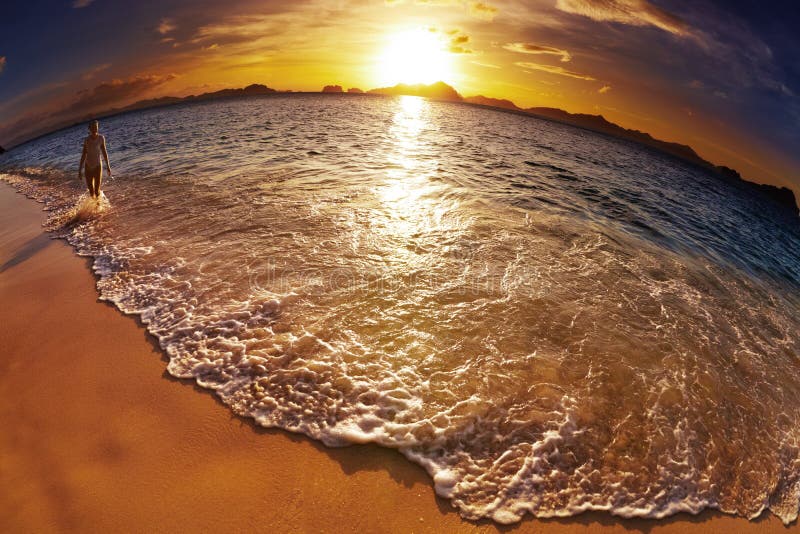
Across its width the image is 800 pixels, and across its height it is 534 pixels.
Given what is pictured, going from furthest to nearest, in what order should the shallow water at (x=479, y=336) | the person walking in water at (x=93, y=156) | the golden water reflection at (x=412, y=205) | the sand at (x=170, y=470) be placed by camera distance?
the person walking in water at (x=93, y=156) < the golden water reflection at (x=412, y=205) < the shallow water at (x=479, y=336) < the sand at (x=170, y=470)

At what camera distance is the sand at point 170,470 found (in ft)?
10.9

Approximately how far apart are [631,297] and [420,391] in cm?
690

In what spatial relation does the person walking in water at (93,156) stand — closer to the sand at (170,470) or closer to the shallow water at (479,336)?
the shallow water at (479,336)

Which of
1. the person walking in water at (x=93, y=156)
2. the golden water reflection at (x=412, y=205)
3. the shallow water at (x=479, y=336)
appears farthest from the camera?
the person walking in water at (x=93, y=156)

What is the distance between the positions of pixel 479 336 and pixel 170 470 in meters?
5.00

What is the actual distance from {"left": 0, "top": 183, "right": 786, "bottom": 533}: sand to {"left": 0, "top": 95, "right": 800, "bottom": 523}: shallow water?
20 cm

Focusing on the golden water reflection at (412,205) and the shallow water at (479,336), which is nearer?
the shallow water at (479,336)

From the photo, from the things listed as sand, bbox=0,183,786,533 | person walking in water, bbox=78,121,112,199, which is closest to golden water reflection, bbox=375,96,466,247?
sand, bbox=0,183,786,533

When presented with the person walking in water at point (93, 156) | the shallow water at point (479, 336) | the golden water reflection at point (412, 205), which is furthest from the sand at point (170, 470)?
the person walking in water at point (93, 156)

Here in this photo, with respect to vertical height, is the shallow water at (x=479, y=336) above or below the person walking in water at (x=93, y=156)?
below

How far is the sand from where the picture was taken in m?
3.32

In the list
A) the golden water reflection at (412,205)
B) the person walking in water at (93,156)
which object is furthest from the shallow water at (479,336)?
the person walking in water at (93,156)

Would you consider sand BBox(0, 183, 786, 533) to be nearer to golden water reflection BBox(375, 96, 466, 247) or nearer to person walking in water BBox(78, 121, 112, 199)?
golden water reflection BBox(375, 96, 466, 247)

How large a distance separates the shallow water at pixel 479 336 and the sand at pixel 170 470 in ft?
0.64
